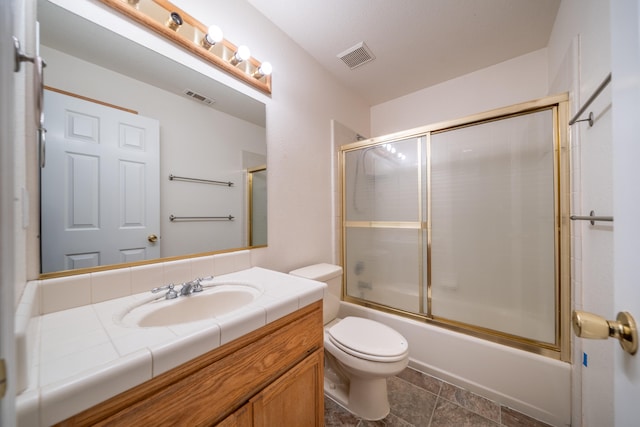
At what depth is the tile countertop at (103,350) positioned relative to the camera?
1.34 ft

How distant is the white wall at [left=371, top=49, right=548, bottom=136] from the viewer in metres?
1.78

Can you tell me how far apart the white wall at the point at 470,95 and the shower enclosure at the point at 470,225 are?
64 centimetres

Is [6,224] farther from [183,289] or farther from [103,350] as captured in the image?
[183,289]

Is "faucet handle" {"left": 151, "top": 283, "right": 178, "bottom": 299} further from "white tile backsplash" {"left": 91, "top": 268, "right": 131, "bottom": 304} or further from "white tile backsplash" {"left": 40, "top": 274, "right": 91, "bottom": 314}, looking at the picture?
"white tile backsplash" {"left": 40, "top": 274, "right": 91, "bottom": 314}

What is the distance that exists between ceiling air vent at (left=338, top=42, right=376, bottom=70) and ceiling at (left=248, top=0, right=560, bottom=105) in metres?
0.03

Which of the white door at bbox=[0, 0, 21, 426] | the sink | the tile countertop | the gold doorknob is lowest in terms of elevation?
the sink

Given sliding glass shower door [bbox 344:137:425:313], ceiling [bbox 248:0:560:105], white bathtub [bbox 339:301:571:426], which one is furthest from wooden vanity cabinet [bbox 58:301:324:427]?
ceiling [bbox 248:0:560:105]

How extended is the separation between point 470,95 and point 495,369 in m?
2.09

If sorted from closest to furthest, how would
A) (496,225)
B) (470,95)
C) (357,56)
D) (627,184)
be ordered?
(627,184), (496,225), (357,56), (470,95)

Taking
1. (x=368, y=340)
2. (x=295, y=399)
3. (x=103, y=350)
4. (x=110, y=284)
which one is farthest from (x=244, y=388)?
(x=368, y=340)

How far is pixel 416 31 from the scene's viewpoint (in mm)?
1568

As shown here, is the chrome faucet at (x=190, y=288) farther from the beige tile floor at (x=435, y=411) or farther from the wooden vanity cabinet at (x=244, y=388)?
the beige tile floor at (x=435, y=411)

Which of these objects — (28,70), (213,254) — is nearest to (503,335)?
(213,254)

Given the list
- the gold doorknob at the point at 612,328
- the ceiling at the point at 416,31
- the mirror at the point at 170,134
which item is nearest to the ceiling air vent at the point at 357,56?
the ceiling at the point at 416,31
